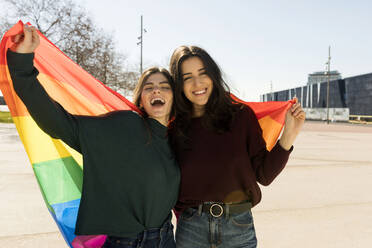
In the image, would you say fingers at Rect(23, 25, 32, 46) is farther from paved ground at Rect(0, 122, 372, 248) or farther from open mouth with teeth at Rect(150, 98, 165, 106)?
paved ground at Rect(0, 122, 372, 248)

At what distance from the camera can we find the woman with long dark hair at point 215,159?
1787 mm

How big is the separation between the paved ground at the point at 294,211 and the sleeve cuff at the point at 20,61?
223cm

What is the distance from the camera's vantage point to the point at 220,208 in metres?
1.77

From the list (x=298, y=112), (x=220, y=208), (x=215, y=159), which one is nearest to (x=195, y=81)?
(x=215, y=159)

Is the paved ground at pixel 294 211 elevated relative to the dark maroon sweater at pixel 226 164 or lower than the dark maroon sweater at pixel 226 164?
lower

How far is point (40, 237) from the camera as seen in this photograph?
311 centimetres

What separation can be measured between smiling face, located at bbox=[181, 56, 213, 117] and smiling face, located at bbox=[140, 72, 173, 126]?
15 centimetres

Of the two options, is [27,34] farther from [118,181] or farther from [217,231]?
[217,231]

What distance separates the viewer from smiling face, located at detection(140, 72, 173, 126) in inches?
76.6

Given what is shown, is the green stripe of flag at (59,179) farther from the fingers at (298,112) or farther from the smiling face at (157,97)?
the fingers at (298,112)

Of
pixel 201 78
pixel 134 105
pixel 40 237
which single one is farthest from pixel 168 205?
pixel 40 237

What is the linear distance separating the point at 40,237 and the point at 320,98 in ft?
167

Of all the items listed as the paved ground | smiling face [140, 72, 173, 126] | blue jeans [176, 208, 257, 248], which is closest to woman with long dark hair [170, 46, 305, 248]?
blue jeans [176, 208, 257, 248]

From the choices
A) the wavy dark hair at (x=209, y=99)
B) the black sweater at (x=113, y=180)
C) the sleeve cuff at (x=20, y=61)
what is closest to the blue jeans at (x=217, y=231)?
the black sweater at (x=113, y=180)
